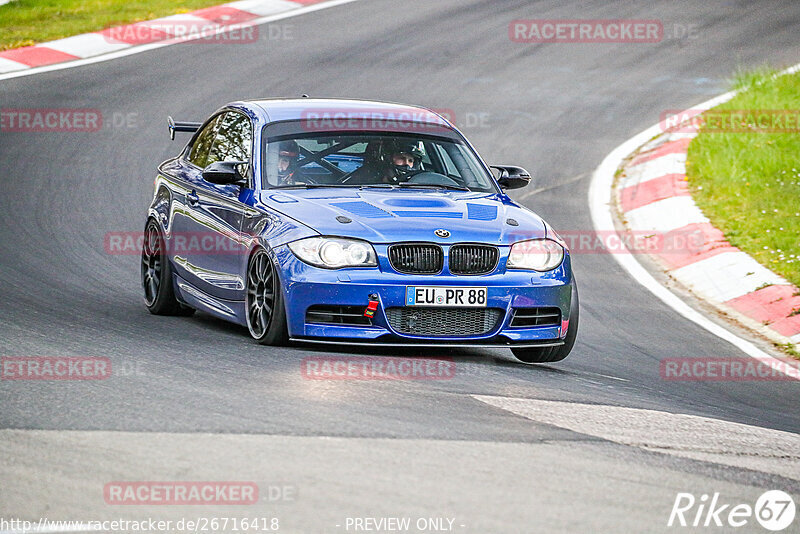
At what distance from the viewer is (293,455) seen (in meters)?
5.52

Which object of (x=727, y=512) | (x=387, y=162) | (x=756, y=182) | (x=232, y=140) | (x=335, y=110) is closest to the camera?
(x=727, y=512)

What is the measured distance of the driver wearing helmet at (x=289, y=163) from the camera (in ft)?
28.8

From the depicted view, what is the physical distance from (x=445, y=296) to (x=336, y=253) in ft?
2.20

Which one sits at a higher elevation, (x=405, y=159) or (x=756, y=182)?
(x=405, y=159)

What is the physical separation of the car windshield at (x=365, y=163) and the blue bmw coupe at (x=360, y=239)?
1 cm

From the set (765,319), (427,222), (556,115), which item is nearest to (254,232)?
(427,222)

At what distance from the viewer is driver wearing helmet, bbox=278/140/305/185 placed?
8.79 m

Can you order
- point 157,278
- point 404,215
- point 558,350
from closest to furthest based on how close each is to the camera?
1. point 404,215
2. point 558,350
3. point 157,278

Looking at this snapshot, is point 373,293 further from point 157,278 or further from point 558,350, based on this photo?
point 157,278

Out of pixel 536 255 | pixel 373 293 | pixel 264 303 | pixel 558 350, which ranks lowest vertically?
pixel 558 350

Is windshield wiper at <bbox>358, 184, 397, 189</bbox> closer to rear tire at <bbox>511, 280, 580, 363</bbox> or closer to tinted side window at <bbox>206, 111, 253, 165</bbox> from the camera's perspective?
tinted side window at <bbox>206, 111, 253, 165</bbox>

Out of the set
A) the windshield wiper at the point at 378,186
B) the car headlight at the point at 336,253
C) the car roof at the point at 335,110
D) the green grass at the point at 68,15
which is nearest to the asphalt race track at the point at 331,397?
the car headlight at the point at 336,253

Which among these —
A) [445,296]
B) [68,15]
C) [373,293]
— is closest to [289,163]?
[373,293]

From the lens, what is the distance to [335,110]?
9.32 meters
